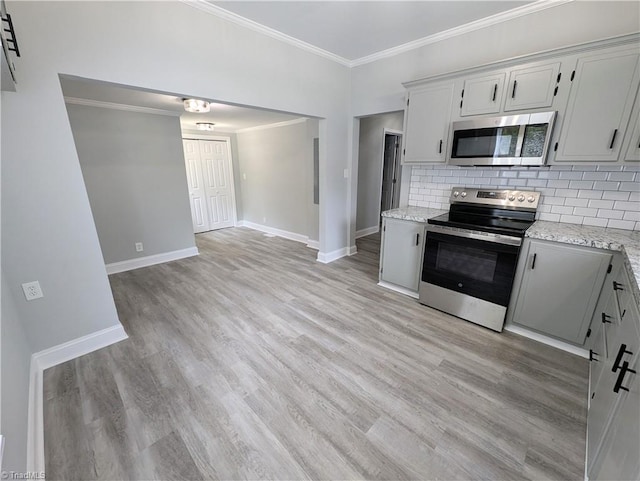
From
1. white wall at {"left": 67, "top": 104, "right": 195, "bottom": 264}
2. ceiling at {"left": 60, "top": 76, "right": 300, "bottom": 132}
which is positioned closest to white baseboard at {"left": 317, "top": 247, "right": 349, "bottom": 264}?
ceiling at {"left": 60, "top": 76, "right": 300, "bottom": 132}

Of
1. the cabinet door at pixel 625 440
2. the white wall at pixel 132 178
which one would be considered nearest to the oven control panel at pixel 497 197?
the cabinet door at pixel 625 440

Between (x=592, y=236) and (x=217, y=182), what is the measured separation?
6.33 m

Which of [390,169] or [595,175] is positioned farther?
[390,169]

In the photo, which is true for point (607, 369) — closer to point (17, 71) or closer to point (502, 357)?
point (502, 357)

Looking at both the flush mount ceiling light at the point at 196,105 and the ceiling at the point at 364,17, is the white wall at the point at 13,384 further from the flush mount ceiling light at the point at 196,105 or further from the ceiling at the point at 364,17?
the ceiling at the point at 364,17

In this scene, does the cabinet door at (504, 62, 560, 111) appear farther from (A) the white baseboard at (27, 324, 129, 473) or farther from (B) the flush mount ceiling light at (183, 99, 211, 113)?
(A) the white baseboard at (27, 324, 129, 473)

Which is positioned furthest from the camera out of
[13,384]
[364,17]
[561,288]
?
[364,17]

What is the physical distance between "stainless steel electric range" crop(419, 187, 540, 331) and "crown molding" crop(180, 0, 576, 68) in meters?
1.61

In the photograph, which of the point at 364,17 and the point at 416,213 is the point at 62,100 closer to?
the point at 364,17

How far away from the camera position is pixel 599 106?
6.53 feet

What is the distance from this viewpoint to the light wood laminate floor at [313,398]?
1410 mm

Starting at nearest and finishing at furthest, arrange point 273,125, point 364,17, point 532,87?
point 532,87 < point 364,17 < point 273,125

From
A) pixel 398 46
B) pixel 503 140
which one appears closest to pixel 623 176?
pixel 503 140

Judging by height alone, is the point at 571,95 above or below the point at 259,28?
below
